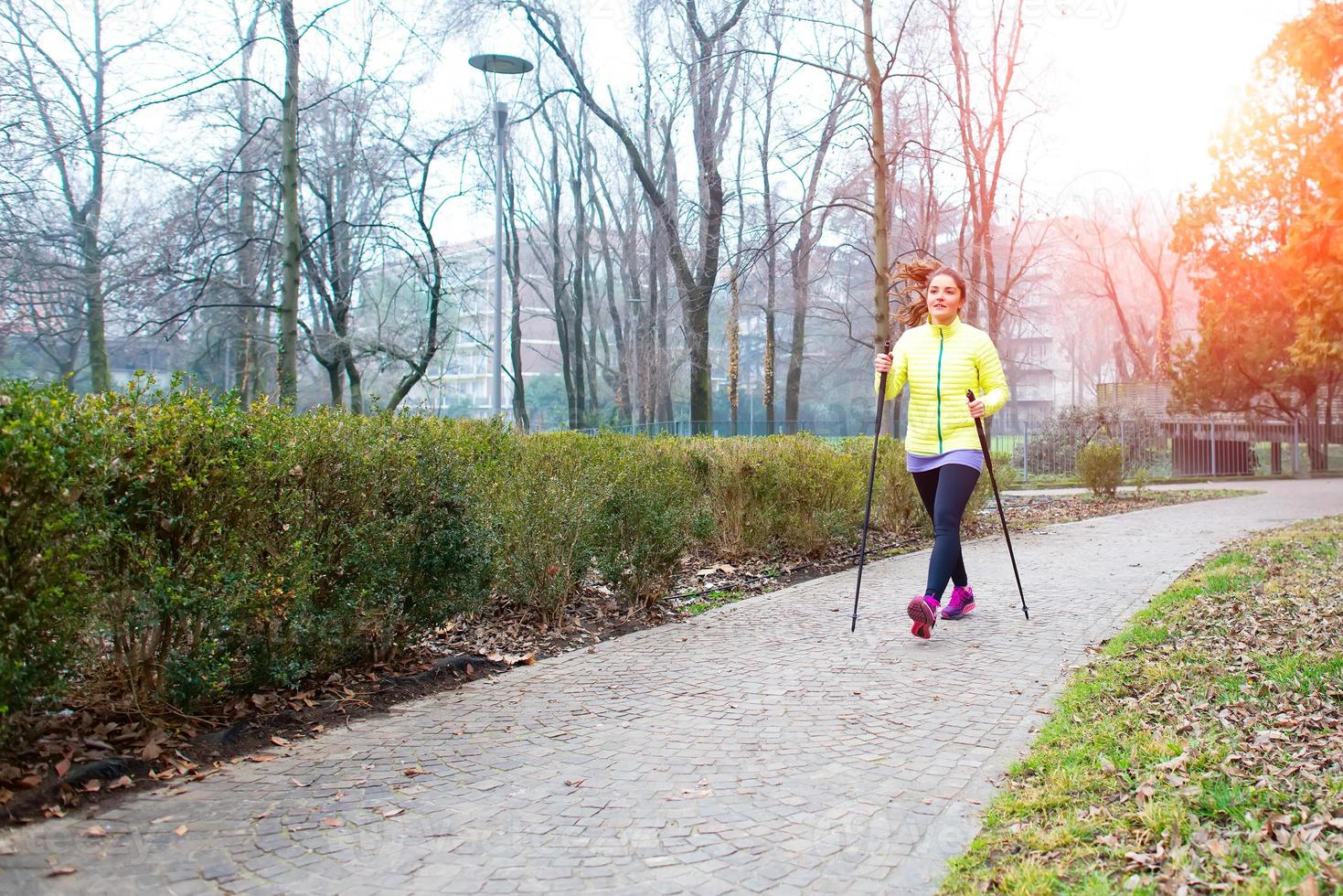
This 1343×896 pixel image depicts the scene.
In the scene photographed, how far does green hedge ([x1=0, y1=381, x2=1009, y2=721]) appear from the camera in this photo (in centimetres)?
324

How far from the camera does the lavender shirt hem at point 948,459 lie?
243 inches

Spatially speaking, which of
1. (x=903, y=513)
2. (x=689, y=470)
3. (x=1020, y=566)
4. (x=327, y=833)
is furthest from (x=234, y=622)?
(x=903, y=513)

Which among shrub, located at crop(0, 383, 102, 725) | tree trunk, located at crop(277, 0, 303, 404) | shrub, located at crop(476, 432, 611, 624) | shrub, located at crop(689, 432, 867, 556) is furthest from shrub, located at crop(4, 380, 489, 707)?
tree trunk, located at crop(277, 0, 303, 404)

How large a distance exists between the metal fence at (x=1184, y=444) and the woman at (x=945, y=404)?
2062 centimetres

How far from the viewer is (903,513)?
11438 millimetres

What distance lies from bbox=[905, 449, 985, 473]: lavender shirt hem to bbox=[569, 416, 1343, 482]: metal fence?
68.0ft

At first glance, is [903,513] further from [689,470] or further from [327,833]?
[327,833]

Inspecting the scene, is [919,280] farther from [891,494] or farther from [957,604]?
[891,494]

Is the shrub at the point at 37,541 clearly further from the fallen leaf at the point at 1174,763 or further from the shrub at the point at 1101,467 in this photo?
the shrub at the point at 1101,467

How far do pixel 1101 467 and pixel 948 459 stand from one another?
12795mm

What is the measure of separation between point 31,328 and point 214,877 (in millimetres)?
16251

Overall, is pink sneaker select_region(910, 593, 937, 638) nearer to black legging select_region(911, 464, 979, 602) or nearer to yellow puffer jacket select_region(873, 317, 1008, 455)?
black legging select_region(911, 464, 979, 602)

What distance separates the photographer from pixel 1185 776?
3.32 metres

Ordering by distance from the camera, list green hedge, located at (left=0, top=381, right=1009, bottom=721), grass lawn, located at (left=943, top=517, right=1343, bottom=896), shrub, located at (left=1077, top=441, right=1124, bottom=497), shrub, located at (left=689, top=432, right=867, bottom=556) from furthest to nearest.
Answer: shrub, located at (left=1077, top=441, right=1124, bottom=497) < shrub, located at (left=689, top=432, right=867, bottom=556) < green hedge, located at (left=0, top=381, right=1009, bottom=721) < grass lawn, located at (left=943, top=517, right=1343, bottom=896)
